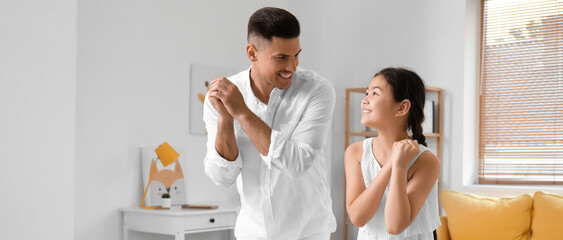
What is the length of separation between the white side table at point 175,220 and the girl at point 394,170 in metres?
2.24

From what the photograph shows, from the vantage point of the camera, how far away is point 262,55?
1.66 meters

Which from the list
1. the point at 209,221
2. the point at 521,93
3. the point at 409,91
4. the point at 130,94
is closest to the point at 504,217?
the point at 521,93

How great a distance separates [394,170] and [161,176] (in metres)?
2.78

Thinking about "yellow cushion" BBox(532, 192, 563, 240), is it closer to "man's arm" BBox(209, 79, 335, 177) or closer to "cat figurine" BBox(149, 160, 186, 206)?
"cat figurine" BBox(149, 160, 186, 206)

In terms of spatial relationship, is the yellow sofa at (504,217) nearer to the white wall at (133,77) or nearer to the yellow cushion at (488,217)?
the yellow cushion at (488,217)

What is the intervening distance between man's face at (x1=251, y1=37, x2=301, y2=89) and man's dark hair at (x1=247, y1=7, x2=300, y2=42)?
1cm

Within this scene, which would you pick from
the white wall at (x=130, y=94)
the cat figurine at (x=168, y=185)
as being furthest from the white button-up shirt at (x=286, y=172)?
the cat figurine at (x=168, y=185)

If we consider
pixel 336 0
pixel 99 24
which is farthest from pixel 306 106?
pixel 336 0

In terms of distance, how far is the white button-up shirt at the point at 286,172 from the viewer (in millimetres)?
1649

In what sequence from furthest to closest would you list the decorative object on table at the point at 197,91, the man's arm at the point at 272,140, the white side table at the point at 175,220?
the decorative object on table at the point at 197,91, the white side table at the point at 175,220, the man's arm at the point at 272,140

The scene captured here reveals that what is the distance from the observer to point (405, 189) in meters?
1.45

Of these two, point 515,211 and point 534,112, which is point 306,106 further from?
point 534,112

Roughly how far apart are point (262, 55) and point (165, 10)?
8.85 feet

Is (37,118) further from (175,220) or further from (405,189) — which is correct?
(405,189)
